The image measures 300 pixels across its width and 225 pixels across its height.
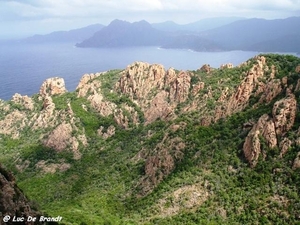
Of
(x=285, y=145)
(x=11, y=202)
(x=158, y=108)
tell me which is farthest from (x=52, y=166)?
(x=11, y=202)

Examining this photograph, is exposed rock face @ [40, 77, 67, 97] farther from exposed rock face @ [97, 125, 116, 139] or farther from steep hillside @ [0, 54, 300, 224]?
exposed rock face @ [97, 125, 116, 139]

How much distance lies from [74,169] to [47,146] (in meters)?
11.5

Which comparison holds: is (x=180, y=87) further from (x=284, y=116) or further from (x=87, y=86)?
(x=284, y=116)

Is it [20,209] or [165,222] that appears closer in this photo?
[20,209]

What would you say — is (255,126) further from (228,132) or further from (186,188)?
(186,188)

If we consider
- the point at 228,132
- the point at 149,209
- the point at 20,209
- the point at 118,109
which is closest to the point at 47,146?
the point at 118,109

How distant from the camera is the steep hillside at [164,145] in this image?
50156 millimetres

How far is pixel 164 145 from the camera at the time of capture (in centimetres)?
6675

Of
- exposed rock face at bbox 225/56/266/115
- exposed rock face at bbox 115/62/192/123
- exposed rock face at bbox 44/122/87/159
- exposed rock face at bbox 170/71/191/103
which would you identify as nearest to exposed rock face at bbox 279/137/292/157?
exposed rock face at bbox 225/56/266/115

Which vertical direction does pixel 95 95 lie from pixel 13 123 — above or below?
above

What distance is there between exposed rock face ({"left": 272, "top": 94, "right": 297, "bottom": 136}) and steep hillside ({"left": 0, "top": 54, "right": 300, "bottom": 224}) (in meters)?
0.15

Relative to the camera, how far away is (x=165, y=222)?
162 feet

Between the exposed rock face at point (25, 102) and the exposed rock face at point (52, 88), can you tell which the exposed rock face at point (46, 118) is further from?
the exposed rock face at point (52, 88)

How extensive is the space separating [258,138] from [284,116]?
16.9ft
